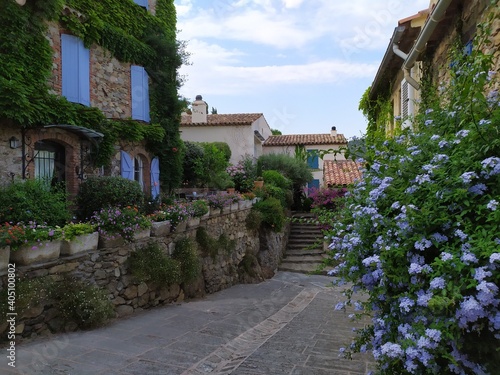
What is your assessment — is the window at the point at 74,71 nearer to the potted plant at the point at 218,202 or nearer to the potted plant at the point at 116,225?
the potted plant at the point at 218,202

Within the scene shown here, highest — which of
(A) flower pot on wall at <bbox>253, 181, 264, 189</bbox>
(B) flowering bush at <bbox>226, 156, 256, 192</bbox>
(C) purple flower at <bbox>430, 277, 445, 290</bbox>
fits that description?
(B) flowering bush at <bbox>226, 156, 256, 192</bbox>

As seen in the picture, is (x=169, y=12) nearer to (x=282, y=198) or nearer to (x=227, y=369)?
(x=282, y=198)

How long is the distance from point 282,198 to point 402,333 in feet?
47.1

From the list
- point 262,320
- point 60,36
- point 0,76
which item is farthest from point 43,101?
point 262,320

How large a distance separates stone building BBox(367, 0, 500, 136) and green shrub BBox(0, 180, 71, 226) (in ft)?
15.8

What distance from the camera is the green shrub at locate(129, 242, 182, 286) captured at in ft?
20.9

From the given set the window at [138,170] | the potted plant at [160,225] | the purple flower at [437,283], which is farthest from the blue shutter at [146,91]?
the purple flower at [437,283]

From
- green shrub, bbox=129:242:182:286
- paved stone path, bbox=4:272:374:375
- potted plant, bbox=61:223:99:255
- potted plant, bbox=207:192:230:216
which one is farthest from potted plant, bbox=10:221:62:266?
potted plant, bbox=207:192:230:216

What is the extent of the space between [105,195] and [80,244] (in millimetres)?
2356

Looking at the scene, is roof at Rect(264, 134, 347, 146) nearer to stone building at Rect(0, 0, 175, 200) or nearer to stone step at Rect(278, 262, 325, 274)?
stone step at Rect(278, 262, 325, 274)

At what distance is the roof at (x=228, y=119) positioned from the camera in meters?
23.5

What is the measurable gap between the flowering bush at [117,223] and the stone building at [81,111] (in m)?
2.33

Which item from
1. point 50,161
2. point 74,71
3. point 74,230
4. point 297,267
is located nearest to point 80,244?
point 74,230

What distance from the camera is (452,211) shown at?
2.33 metres
